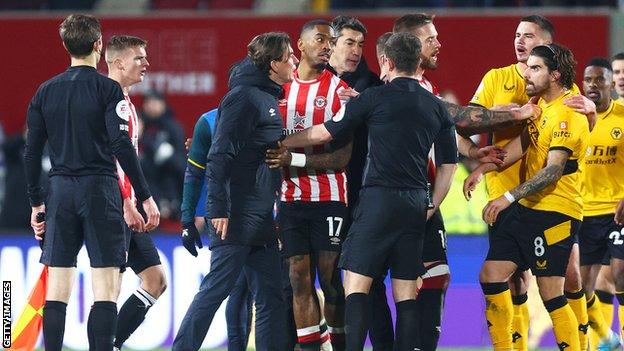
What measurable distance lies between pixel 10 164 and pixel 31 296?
594cm

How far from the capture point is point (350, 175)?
855 centimetres

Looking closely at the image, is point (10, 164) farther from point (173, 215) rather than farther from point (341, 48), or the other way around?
point (341, 48)

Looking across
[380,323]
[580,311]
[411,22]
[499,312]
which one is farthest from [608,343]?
[411,22]

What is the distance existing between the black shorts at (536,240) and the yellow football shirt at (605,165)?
4.93ft

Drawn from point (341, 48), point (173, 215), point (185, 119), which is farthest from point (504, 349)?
point (185, 119)

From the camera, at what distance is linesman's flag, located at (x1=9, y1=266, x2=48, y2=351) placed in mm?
8375

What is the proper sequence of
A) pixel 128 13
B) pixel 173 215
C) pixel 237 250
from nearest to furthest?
pixel 237 250 → pixel 173 215 → pixel 128 13

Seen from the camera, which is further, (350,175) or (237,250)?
(350,175)

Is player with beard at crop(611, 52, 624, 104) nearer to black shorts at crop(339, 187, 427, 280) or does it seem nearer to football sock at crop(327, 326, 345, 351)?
black shorts at crop(339, 187, 427, 280)

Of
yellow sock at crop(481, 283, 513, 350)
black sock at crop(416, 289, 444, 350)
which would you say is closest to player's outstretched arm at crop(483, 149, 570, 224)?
yellow sock at crop(481, 283, 513, 350)

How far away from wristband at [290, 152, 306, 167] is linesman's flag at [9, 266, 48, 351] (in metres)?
1.82

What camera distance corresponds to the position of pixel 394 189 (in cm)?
755

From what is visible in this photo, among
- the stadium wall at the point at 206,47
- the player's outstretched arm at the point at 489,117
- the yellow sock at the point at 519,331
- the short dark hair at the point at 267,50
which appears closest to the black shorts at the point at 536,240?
the yellow sock at the point at 519,331

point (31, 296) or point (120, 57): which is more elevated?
point (120, 57)
